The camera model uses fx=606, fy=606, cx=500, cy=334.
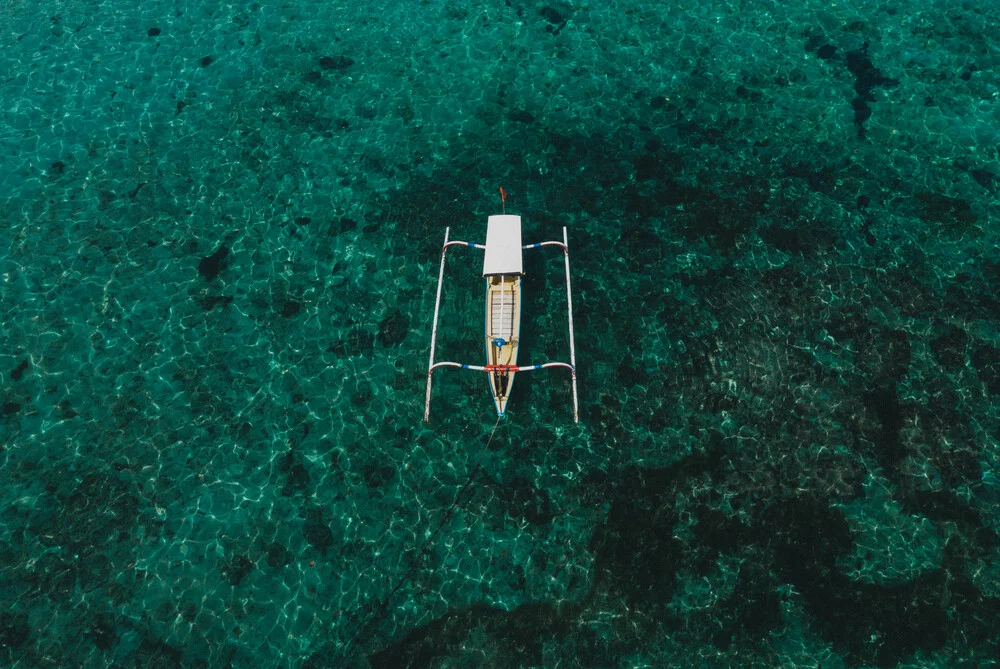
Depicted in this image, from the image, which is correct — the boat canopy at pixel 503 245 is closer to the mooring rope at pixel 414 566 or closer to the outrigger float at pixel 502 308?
the outrigger float at pixel 502 308

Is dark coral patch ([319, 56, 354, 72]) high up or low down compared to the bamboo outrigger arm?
up

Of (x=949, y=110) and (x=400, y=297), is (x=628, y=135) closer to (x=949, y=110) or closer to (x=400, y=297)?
(x=400, y=297)

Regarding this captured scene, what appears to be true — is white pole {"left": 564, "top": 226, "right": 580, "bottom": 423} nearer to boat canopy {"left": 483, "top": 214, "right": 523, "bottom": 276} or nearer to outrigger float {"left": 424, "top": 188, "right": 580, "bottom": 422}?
outrigger float {"left": 424, "top": 188, "right": 580, "bottom": 422}

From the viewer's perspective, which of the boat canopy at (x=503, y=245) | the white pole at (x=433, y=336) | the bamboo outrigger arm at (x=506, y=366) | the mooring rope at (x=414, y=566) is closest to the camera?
the mooring rope at (x=414, y=566)

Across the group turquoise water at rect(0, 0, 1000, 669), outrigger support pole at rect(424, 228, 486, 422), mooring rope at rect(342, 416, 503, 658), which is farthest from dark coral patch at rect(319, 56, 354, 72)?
mooring rope at rect(342, 416, 503, 658)

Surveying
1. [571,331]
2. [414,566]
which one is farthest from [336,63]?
[414,566]

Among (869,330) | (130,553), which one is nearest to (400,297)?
(130,553)

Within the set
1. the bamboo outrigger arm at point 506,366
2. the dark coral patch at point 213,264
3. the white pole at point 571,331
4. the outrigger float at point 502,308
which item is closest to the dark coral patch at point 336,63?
the dark coral patch at point 213,264
